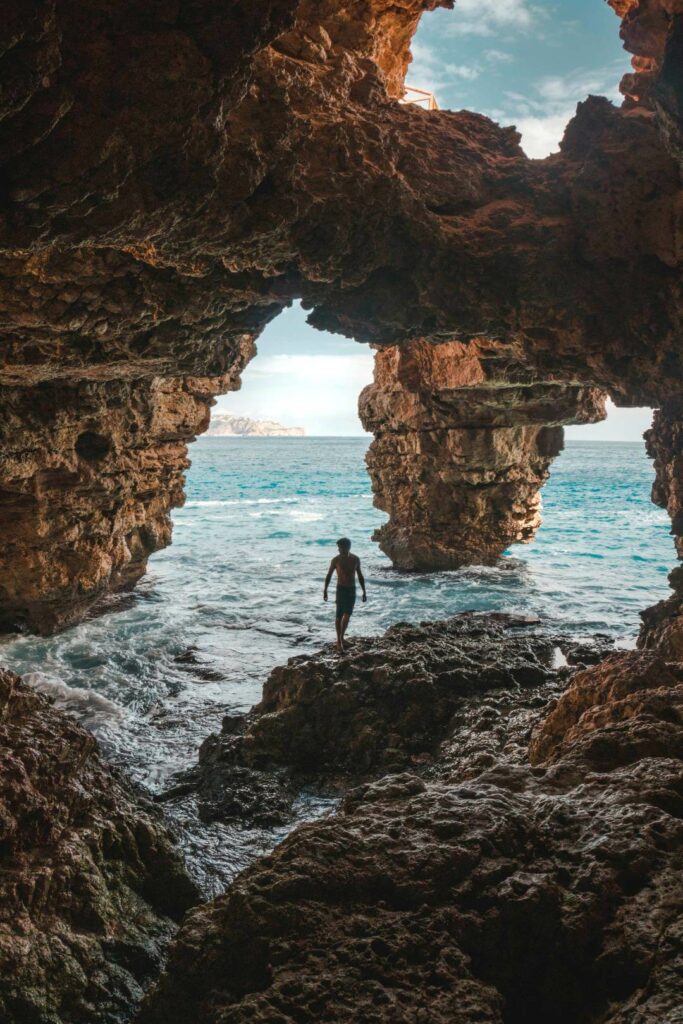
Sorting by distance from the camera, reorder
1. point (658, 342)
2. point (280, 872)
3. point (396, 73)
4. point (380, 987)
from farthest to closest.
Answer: point (396, 73)
point (658, 342)
point (280, 872)
point (380, 987)

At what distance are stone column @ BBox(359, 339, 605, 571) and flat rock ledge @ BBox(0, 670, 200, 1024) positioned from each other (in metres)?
11.6

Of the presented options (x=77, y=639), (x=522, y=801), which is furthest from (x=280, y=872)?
(x=77, y=639)

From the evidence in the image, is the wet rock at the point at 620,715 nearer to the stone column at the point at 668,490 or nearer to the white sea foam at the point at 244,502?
the stone column at the point at 668,490

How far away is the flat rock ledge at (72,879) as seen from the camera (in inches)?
126

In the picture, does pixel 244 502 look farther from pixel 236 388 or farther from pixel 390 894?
pixel 390 894

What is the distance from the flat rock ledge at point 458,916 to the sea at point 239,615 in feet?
9.36

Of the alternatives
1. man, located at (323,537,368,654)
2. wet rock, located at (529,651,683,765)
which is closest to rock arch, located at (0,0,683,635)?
man, located at (323,537,368,654)

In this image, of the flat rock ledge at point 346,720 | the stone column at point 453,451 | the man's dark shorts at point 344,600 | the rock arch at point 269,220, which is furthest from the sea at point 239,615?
the rock arch at point 269,220

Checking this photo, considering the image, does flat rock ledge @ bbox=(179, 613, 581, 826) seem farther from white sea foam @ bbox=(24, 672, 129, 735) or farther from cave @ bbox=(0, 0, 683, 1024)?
white sea foam @ bbox=(24, 672, 129, 735)

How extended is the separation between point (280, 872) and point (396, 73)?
38.5 feet

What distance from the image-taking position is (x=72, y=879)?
375cm

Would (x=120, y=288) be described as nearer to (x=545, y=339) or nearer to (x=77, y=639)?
(x=545, y=339)

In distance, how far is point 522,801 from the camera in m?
3.52

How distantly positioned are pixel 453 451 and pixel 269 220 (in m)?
12.3
